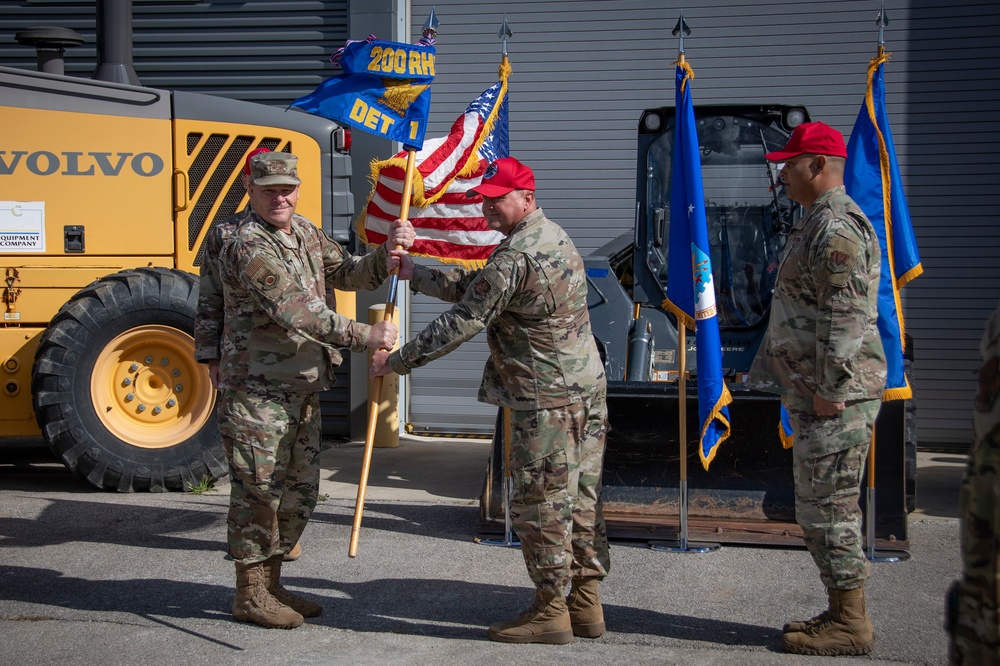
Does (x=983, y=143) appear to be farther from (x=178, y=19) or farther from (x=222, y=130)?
(x=178, y=19)

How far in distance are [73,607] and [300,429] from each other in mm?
1341

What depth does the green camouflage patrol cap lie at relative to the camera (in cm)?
450

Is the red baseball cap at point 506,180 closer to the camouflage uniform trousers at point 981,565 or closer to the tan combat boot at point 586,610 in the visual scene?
the tan combat boot at point 586,610

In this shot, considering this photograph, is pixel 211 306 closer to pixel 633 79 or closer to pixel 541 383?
pixel 541 383

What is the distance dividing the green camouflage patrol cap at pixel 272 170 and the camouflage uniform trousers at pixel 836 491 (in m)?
2.47

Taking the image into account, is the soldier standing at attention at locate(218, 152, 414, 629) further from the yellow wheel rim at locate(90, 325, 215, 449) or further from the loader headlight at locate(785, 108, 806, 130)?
the loader headlight at locate(785, 108, 806, 130)

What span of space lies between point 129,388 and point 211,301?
263 cm

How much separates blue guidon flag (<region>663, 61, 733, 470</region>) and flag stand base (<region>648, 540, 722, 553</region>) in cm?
50

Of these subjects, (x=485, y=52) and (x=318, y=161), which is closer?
(x=318, y=161)

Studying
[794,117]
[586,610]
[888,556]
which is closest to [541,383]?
[586,610]

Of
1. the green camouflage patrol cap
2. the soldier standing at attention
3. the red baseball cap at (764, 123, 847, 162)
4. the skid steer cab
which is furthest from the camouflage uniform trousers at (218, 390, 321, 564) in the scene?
the red baseball cap at (764, 123, 847, 162)

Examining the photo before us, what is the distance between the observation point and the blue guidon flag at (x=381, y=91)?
5.08 meters

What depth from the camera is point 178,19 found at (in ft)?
32.4

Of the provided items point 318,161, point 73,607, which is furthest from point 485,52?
point 73,607
